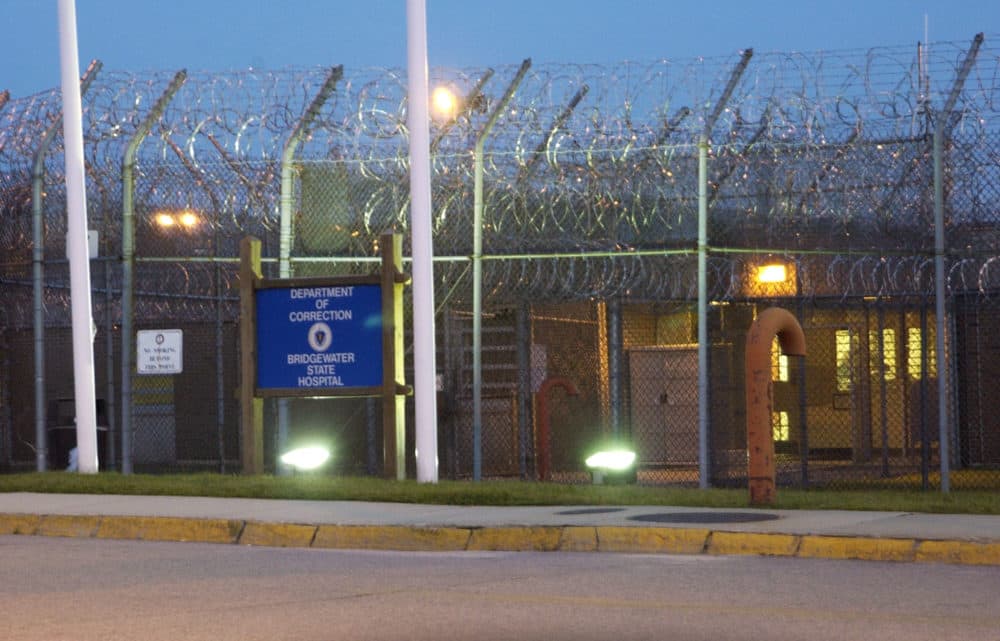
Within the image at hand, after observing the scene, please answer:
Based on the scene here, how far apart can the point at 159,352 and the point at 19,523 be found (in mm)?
3420

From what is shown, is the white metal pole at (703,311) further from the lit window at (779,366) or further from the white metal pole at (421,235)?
the lit window at (779,366)

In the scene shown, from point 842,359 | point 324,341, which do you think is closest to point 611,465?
point 324,341

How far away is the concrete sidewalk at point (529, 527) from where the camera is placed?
34.3 feet

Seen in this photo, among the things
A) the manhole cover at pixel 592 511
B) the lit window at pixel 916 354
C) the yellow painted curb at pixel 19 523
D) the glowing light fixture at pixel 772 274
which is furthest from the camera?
the lit window at pixel 916 354

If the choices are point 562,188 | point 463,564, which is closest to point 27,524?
point 463,564

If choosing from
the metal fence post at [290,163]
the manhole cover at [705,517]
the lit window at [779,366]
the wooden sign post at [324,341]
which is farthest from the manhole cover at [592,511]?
the lit window at [779,366]

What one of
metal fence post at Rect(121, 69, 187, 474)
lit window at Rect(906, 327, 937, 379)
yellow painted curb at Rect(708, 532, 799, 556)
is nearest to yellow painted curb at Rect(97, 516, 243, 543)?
yellow painted curb at Rect(708, 532, 799, 556)

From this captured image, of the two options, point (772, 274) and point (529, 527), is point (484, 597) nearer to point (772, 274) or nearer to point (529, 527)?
point (529, 527)

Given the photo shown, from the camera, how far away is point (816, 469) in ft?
67.2

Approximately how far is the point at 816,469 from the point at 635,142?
5935 mm

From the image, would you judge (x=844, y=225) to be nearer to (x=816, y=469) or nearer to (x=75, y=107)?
(x=816, y=469)

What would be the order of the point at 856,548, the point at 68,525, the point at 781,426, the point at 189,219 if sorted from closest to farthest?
the point at 856,548
the point at 68,525
the point at 189,219
the point at 781,426

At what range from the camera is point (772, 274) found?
73.3ft

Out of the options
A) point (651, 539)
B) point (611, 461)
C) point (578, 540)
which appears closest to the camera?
point (651, 539)
